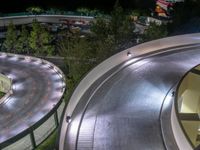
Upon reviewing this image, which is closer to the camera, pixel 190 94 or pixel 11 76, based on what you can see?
pixel 190 94

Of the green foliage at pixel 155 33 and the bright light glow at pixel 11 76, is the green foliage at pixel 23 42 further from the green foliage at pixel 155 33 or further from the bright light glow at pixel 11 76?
the green foliage at pixel 155 33

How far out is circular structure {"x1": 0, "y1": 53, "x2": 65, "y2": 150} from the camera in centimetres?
2658

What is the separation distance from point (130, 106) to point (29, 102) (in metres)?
17.0

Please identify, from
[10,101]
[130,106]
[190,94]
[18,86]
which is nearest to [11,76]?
[18,86]

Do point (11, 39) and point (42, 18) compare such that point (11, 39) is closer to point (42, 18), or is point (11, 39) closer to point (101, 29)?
point (42, 18)

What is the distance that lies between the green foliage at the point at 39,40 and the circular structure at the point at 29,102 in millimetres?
2790

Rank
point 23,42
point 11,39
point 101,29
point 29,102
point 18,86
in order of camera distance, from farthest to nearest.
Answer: point 23,42 < point 11,39 < point 101,29 < point 18,86 < point 29,102

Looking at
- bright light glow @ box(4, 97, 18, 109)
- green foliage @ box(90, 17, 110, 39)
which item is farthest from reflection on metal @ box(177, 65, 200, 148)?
green foliage @ box(90, 17, 110, 39)

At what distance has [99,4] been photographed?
234ft

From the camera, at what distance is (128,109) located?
19.1 meters

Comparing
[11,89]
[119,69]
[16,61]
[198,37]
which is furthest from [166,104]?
[16,61]

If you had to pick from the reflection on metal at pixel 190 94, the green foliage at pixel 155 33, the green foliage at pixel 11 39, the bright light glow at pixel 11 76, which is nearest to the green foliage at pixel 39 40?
the green foliage at pixel 11 39

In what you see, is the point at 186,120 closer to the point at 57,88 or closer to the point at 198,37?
the point at 198,37

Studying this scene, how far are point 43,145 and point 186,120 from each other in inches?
650
